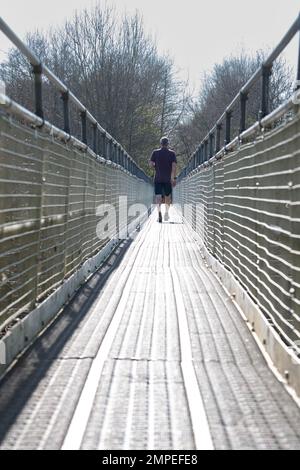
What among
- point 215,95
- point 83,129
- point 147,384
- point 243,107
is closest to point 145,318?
point 147,384

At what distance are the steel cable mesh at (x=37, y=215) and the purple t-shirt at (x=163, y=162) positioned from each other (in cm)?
1046

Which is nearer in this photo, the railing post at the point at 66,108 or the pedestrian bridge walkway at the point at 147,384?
the pedestrian bridge walkway at the point at 147,384

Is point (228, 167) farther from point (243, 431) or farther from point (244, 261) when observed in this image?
point (243, 431)

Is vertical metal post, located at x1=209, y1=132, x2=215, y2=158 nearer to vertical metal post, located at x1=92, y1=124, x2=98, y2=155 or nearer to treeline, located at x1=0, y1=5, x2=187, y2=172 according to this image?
vertical metal post, located at x1=92, y1=124, x2=98, y2=155

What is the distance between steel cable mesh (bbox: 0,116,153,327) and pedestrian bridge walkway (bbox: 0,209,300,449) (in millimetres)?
435

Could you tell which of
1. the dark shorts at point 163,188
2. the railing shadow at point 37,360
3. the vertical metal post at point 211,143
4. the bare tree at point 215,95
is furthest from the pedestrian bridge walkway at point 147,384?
the bare tree at point 215,95

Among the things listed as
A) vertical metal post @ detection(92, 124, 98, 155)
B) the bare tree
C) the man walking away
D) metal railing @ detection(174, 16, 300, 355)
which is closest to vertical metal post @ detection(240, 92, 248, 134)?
metal railing @ detection(174, 16, 300, 355)

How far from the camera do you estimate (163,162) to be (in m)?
21.2

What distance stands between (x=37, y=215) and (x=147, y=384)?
2.21 meters

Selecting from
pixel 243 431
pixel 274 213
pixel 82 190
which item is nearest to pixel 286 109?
pixel 274 213

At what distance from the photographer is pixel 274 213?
19.7 ft

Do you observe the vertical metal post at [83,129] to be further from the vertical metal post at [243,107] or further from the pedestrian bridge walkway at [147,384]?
the pedestrian bridge walkway at [147,384]

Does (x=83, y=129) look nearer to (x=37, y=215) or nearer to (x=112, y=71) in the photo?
(x=37, y=215)

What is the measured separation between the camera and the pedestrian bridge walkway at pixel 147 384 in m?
4.09
